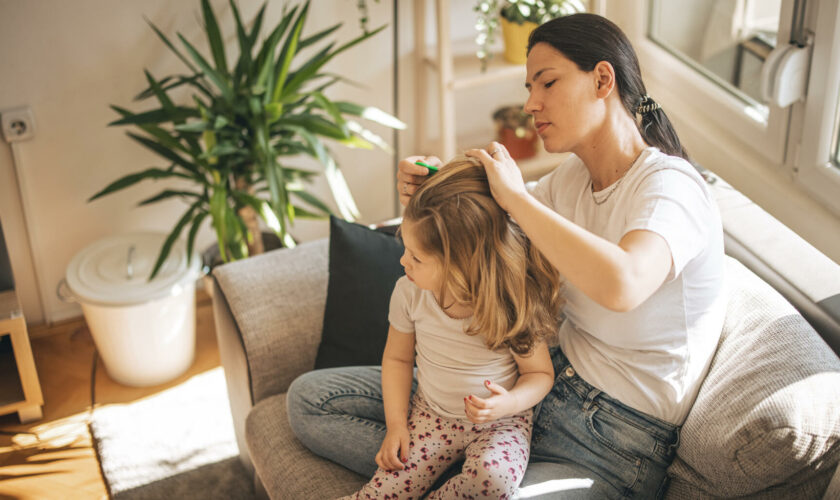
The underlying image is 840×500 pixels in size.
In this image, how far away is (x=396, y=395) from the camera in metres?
1.51

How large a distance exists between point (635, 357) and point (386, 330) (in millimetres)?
602

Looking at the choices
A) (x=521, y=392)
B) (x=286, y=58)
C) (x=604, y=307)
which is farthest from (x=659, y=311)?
(x=286, y=58)

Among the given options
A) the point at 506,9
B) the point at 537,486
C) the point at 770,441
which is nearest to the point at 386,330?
the point at 537,486

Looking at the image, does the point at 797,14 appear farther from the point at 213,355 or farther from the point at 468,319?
the point at 213,355

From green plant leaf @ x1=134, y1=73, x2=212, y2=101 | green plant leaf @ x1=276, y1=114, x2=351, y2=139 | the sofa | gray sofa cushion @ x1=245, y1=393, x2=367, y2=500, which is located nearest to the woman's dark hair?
the sofa

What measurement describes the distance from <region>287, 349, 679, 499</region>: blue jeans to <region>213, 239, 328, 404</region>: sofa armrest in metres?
0.18

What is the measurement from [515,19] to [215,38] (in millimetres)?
979

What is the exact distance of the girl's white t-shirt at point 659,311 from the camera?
1263mm

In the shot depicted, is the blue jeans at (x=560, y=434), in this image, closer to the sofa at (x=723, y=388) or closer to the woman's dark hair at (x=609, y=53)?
the sofa at (x=723, y=388)

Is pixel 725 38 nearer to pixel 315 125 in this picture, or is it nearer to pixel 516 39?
pixel 516 39

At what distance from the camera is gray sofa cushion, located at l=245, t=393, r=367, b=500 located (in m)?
1.53

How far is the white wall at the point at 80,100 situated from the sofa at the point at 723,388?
3.04 ft

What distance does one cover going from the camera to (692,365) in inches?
54.6

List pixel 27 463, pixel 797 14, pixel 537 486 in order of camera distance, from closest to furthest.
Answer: pixel 537 486, pixel 797 14, pixel 27 463
